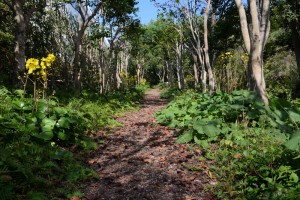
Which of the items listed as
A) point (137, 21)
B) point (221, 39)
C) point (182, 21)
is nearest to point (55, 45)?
point (137, 21)

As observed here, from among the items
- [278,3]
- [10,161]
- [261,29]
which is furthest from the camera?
[278,3]

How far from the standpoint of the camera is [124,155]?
560cm

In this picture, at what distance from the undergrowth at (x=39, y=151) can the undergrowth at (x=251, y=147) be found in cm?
216

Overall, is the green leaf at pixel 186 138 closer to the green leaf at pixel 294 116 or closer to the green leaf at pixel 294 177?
the green leaf at pixel 294 116

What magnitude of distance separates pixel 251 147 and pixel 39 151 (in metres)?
3.53

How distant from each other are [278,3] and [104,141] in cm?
1216

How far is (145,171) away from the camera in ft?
15.3

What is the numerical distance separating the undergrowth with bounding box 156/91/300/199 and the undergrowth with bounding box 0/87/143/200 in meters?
2.16

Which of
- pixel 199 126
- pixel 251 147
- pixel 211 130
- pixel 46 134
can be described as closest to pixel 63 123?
pixel 46 134

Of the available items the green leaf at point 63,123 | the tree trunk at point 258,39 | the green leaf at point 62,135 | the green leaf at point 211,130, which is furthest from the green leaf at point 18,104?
the tree trunk at point 258,39

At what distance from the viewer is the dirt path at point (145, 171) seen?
390 centimetres

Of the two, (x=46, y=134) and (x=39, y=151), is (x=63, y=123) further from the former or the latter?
(x=39, y=151)

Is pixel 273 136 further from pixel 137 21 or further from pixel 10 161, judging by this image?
pixel 137 21

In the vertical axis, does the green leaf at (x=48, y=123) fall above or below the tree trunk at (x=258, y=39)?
below
